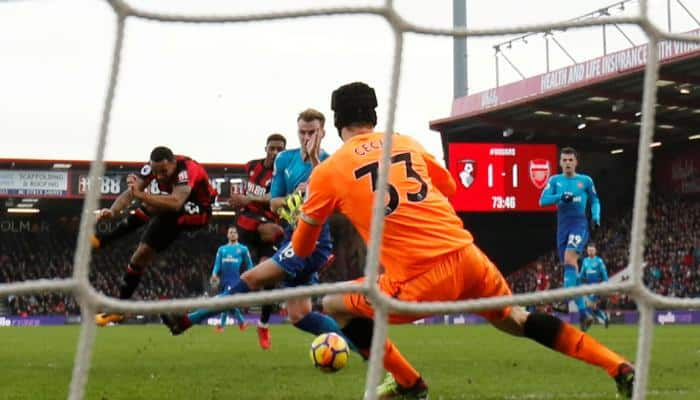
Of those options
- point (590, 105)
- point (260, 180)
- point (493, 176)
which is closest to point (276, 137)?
point (260, 180)

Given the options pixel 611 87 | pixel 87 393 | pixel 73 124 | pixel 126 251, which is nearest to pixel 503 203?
pixel 611 87

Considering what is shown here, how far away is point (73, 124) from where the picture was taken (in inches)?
A: 136

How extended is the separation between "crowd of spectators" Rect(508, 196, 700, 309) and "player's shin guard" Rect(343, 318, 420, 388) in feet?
56.1

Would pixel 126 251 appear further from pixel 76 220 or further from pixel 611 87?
pixel 611 87

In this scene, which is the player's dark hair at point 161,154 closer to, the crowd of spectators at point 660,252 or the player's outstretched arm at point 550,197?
the player's outstretched arm at point 550,197

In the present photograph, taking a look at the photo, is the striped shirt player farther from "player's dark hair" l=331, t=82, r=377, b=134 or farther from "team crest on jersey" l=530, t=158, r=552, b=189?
"team crest on jersey" l=530, t=158, r=552, b=189

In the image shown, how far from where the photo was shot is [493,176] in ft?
75.4

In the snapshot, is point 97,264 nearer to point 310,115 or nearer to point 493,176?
point 493,176

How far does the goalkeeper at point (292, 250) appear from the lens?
6.31 metres

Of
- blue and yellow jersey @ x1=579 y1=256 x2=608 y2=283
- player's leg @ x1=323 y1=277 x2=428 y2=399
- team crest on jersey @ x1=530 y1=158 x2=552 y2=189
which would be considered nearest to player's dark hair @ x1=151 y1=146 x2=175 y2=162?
player's leg @ x1=323 y1=277 x2=428 y2=399

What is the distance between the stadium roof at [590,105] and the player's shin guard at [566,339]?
15511 millimetres

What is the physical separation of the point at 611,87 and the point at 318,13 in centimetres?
1938

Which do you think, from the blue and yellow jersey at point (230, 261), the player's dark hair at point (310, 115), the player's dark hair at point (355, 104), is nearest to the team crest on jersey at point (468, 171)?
the blue and yellow jersey at point (230, 261)

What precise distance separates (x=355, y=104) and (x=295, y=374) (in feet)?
8.44
